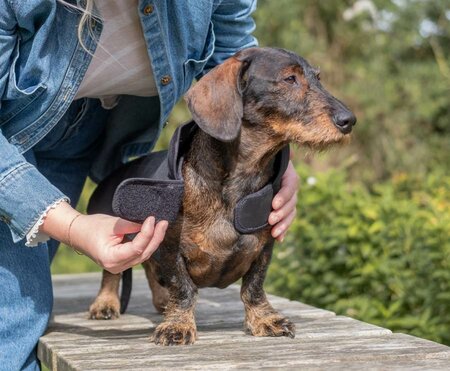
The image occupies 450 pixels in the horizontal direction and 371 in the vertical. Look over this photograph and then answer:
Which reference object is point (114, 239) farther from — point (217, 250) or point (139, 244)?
point (217, 250)

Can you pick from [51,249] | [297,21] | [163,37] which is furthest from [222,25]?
[297,21]

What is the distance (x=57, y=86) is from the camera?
357cm

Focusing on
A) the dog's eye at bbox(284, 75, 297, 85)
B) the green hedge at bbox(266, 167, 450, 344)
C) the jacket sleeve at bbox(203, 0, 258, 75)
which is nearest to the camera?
the dog's eye at bbox(284, 75, 297, 85)

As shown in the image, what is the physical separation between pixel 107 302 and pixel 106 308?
0.03 metres

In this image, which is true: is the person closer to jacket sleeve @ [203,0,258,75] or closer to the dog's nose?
jacket sleeve @ [203,0,258,75]

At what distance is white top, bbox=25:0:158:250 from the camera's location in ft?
12.0

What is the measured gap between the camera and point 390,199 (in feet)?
18.0

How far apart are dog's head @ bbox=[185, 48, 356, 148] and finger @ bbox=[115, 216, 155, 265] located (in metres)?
0.44

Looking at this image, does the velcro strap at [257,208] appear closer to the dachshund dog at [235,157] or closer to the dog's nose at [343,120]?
the dachshund dog at [235,157]

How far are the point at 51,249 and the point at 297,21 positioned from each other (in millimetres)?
5463

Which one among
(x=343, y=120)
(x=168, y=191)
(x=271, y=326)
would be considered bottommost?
(x=271, y=326)

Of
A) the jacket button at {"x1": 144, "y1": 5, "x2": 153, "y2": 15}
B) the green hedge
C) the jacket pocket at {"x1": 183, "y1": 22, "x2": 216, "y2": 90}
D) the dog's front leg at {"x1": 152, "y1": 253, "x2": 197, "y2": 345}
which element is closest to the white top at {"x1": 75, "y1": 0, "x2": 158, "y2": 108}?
the jacket button at {"x1": 144, "y1": 5, "x2": 153, "y2": 15}

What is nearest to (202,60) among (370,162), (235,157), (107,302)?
(235,157)

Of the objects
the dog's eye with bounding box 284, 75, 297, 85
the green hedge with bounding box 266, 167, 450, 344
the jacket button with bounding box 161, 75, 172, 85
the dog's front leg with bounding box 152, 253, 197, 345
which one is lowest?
the green hedge with bounding box 266, 167, 450, 344
